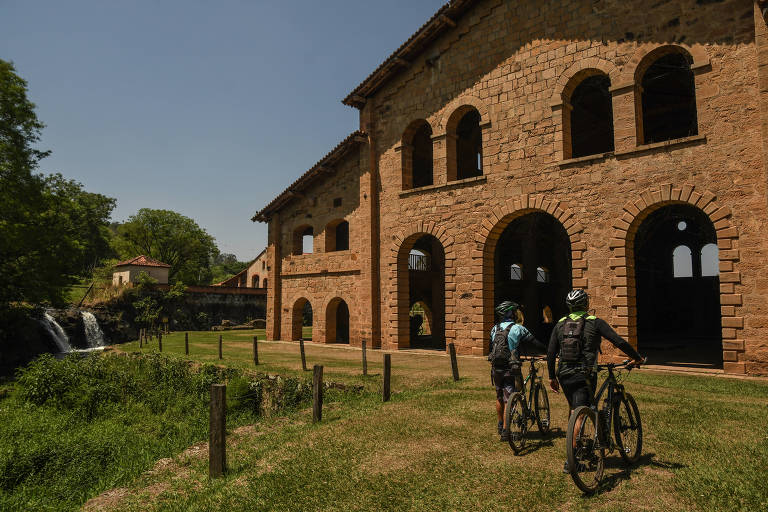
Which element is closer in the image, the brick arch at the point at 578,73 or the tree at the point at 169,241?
the brick arch at the point at 578,73

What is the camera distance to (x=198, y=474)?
247 inches

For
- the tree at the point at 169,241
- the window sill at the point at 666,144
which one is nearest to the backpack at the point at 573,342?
the window sill at the point at 666,144

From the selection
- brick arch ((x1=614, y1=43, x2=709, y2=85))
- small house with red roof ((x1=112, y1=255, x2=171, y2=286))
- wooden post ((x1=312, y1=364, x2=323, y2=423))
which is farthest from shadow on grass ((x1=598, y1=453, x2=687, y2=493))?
small house with red roof ((x1=112, y1=255, x2=171, y2=286))

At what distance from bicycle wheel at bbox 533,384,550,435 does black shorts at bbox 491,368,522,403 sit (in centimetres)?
46

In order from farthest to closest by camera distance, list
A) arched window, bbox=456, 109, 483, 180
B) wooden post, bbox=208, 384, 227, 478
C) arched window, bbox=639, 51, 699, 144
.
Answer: arched window, bbox=456, 109, 483, 180 → arched window, bbox=639, 51, 699, 144 → wooden post, bbox=208, 384, 227, 478

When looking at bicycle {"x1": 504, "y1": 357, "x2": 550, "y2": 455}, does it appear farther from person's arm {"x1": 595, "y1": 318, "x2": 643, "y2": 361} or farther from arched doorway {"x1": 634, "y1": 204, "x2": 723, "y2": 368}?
arched doorway {"x1": 634, "y1": 204, "x2": 723, "y2": 368}

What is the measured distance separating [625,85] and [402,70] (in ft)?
28.2

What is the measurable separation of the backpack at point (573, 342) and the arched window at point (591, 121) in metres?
15.8

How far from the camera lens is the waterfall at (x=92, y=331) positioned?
87.5ft

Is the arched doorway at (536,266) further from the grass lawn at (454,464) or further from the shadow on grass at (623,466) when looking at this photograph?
the shadow on grass at (623,466)

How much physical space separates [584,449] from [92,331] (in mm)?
29667

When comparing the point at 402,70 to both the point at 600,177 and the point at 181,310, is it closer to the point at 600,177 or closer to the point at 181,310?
the point at 600,177

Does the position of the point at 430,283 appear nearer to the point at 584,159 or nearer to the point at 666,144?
the point at 584,159

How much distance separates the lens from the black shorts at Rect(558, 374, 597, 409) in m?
4.63
